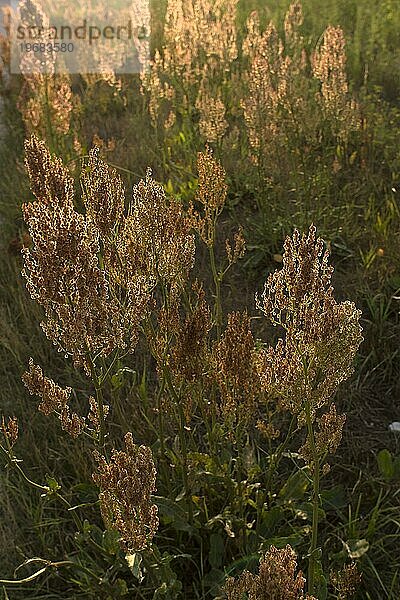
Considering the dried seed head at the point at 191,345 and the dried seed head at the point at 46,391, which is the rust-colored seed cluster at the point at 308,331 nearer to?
the dried seed head at the point at 191,345

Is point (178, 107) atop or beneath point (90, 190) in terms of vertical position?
beneath

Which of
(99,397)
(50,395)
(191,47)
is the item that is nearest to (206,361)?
(99,397)

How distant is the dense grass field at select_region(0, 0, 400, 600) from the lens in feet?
4.85

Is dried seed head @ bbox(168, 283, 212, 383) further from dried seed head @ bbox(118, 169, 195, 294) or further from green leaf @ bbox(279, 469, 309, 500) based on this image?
green leaf @ bbox(279, 469, 309, 500)

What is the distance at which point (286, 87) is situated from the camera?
3.54 meters

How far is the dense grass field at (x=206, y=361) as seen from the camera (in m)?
1.48

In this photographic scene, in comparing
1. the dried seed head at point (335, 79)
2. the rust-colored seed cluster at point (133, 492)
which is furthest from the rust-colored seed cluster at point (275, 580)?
the dried seed head at point (335, 79)

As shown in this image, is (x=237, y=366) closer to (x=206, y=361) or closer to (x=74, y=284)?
(x=206, y=361)

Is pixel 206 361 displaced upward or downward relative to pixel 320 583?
upward

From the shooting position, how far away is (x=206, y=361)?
179cm

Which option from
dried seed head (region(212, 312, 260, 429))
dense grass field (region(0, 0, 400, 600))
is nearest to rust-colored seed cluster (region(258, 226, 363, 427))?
dense grass field (region(0, 0, 400, 600))

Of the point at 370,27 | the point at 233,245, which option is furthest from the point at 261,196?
the point at 370,27

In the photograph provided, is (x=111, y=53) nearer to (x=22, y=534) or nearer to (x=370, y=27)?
(x=370, y=27)

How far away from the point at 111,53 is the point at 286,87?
176cm
